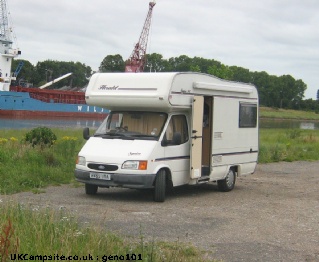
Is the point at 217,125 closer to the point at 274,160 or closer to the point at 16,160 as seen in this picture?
the point at 16,160

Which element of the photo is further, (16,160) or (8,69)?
(8,69)

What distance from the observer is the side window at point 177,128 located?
11.5 m

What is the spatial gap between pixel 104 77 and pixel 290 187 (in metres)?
5.86

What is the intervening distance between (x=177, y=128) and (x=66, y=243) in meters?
6.45

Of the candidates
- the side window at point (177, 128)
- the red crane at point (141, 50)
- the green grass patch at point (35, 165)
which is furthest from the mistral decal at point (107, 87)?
the red crane at point (141, 50)

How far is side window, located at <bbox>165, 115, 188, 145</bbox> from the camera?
453 inches

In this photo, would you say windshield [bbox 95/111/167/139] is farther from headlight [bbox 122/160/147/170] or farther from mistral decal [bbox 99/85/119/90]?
headlight [bbox 122/160/147/170]

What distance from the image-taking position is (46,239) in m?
5.86

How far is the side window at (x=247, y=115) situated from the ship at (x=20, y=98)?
1519 inches

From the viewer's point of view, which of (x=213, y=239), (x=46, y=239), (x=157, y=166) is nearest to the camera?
(x=46, y=239)

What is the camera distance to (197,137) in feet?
39.5

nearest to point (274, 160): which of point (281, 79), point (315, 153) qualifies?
point (315, 153)

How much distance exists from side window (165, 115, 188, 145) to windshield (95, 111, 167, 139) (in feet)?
0.58

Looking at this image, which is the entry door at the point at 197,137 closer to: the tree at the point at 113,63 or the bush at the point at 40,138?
the bush at the point at 40,138
